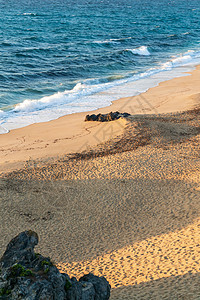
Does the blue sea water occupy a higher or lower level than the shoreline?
higher

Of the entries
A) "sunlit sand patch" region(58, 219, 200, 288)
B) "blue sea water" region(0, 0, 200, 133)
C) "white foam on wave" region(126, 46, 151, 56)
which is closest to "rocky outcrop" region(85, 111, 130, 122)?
"blue sea water" region(0, 0, 200, 133)

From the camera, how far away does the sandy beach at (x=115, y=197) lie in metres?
9.07

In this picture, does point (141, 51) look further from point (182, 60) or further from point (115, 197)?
point (115, 197)

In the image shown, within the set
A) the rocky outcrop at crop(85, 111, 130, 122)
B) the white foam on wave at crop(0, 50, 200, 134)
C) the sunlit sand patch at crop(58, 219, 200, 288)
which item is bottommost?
the sunlit sand patch at crop(58, 219, 200, 288)

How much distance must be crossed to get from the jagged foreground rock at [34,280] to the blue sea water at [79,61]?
13.1 meters

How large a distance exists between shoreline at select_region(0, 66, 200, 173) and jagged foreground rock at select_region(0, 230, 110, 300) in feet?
25.9

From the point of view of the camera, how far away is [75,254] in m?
10.0

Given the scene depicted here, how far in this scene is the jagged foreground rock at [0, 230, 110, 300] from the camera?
19.3 ft

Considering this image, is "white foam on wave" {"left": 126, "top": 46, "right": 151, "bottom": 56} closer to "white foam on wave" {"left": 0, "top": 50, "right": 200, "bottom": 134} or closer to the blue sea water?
the blue sea water

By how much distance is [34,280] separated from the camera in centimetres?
605

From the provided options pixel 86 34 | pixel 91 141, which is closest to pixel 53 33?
pixel 86 34

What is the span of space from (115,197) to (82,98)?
14.4 metres

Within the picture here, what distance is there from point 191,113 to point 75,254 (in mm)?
13060

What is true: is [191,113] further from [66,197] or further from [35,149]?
[66,197]
